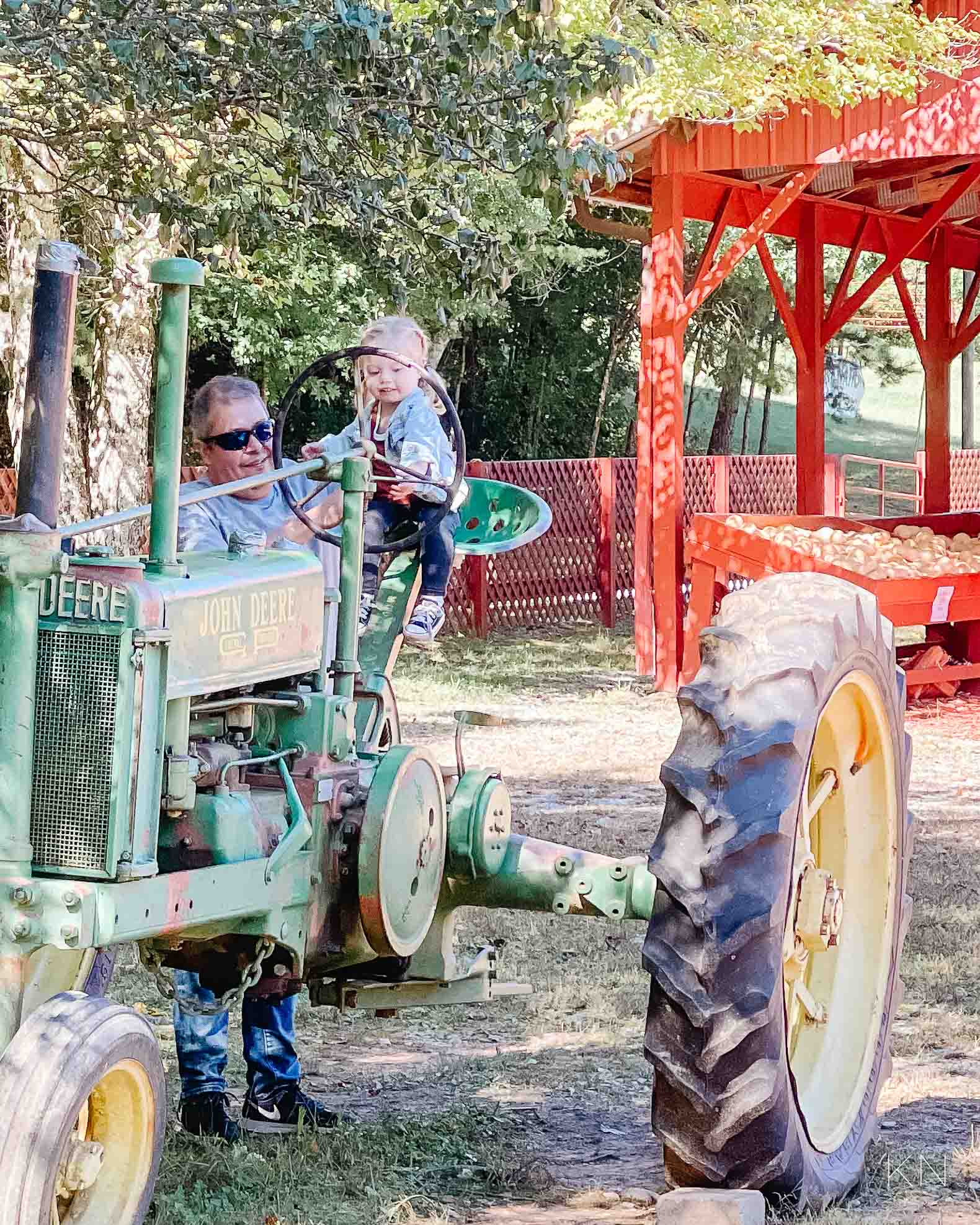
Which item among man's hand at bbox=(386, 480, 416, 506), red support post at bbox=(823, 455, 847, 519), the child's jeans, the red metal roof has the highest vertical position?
the red metal roof

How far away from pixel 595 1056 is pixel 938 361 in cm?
1241

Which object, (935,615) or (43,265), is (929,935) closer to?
(43,265)

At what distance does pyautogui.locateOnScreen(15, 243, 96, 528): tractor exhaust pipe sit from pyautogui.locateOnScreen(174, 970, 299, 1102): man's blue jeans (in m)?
1.52

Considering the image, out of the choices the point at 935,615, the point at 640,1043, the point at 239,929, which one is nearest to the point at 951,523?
the point at 935,615

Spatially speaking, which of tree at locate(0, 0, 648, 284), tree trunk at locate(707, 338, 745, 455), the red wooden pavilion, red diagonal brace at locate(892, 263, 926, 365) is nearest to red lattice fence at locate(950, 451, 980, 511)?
tree trunk at locate(707, 338, 745, 455)

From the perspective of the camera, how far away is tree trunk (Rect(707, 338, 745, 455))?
28.5 m

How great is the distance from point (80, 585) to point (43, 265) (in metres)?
0.50

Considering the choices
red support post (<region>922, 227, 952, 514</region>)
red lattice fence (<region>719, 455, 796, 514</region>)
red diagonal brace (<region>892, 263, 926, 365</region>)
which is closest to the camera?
red diagonal brace (<region>892, 263, 926, 365</region>)

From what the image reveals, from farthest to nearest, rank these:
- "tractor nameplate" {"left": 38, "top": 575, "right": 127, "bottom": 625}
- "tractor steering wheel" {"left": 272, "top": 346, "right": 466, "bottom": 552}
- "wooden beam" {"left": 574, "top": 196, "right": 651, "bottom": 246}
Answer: "wooden beam" {"left": 574, "top": 196, "right": 651, "bottom": 246} → "tractor steering wheel" {"left": 272, "top": 346, "right": 466, "bottom": 552} → "tractor nameplate" {"left": 38, "top": 575, "right": 127, "bottom": 625}

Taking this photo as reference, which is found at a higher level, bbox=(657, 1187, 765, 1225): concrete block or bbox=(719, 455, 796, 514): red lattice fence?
bbox=(719, 455, 796, 514): red lattice fence

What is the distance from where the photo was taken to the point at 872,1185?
388cm

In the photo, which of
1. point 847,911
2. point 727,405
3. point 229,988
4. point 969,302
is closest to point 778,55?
point 969,302

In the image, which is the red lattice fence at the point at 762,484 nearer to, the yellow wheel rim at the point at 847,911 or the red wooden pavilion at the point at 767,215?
the red wooden pavilion at the point at 767,215

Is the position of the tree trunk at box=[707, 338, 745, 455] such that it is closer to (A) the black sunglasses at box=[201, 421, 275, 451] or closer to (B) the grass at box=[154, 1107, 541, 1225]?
(A) the black sunglasses at box=[201, 421, 275, 451]
